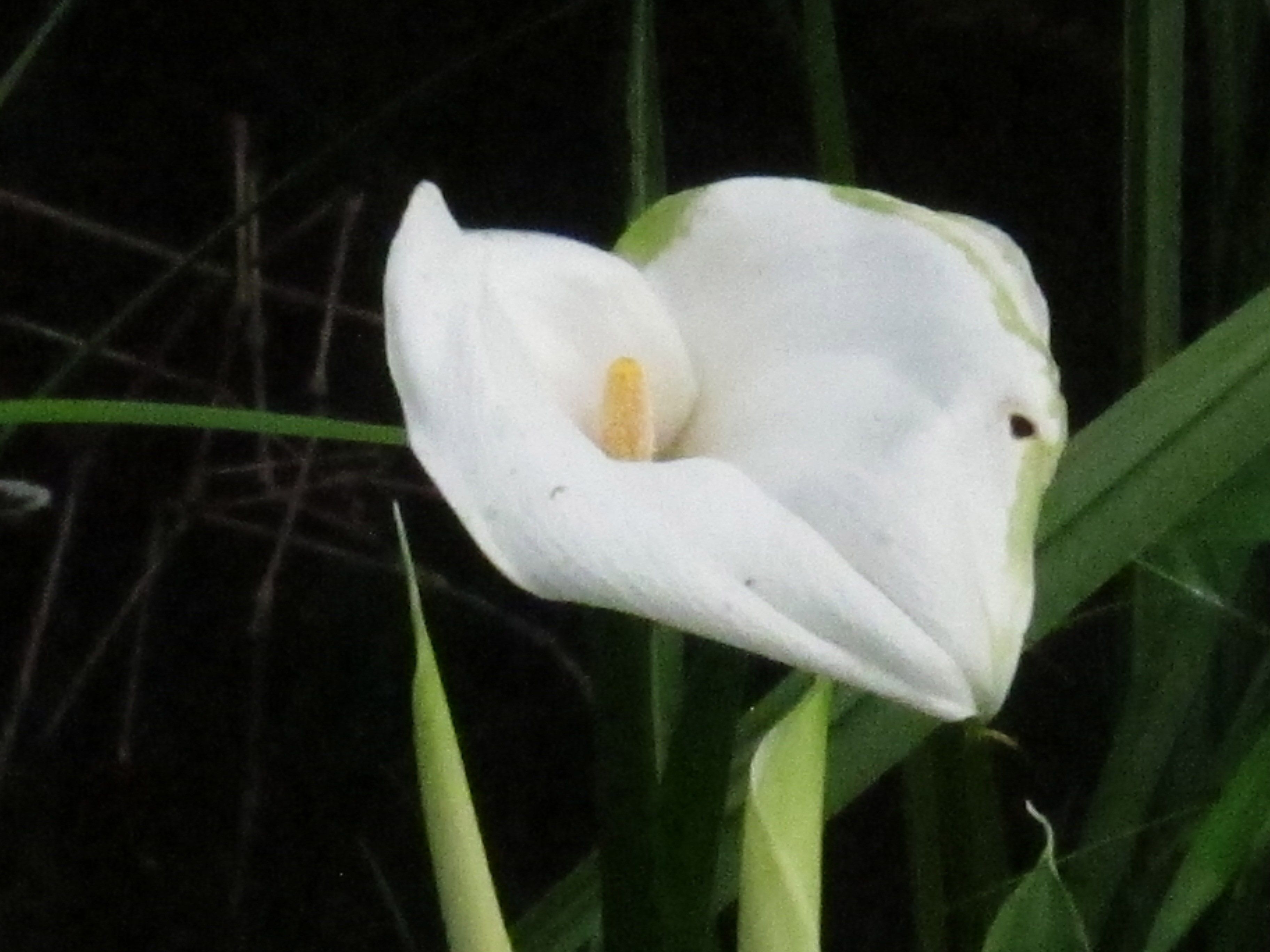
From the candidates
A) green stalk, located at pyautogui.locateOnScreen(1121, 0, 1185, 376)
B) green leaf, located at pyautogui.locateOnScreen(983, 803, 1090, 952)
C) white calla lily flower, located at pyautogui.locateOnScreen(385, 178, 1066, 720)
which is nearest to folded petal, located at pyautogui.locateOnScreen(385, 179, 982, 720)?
white calla lily flower, located at pyautogui.locateOnScreen(385, 178, 1066, 720)

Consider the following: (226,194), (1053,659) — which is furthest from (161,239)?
(1053,659)

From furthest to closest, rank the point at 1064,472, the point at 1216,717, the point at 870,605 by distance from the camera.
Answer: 1. the point at 1216,717
2. the point at 1064,472
3. the point at 870,605

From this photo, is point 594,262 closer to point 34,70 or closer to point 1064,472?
point 1064,472

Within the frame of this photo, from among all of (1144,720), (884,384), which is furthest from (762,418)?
(1144,720)

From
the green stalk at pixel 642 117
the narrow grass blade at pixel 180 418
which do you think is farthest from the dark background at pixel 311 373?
the narrow grass blade at pixel 180 418

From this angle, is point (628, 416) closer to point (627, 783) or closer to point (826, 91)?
point (627, 783)

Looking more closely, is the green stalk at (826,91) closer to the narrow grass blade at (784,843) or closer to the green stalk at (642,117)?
the green stalk at (642,117)
